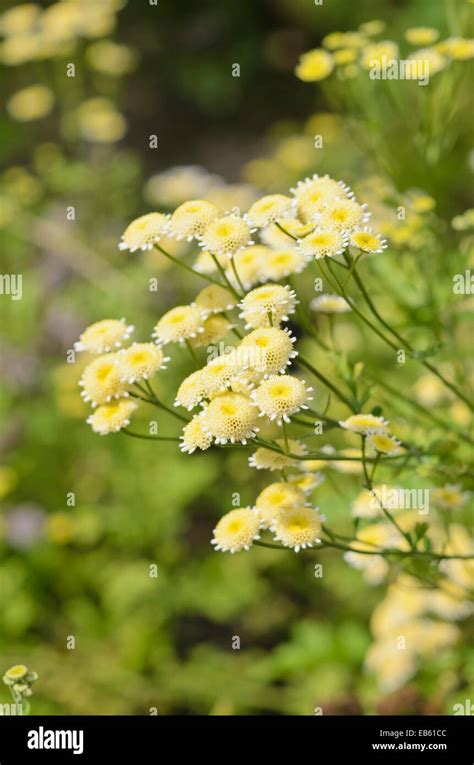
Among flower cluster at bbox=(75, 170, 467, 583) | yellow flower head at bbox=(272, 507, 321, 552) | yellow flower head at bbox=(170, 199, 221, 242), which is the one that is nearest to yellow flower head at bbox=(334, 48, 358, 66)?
flower cluster at bbox=(75, 170, 467, 583)

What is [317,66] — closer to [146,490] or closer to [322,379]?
[322,379]

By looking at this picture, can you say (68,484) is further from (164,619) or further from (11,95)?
(11,95)

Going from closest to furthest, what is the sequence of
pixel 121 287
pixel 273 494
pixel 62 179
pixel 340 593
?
1. pixel 273 494
2. pixel 340 593
3. pixel 121 287
4. pixel 62 179

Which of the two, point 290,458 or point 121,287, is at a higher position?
point 121,287

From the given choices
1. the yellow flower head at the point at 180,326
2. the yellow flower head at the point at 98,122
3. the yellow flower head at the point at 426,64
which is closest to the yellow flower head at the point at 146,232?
the yellow flower head at the point at 180,326

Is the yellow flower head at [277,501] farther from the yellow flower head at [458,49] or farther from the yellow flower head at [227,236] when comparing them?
the yellow flower head at [458,49]

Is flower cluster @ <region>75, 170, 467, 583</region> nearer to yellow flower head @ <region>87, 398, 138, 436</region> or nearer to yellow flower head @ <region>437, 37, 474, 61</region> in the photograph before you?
yellow flower head @ <region>87, 398, 138, 436</region>
